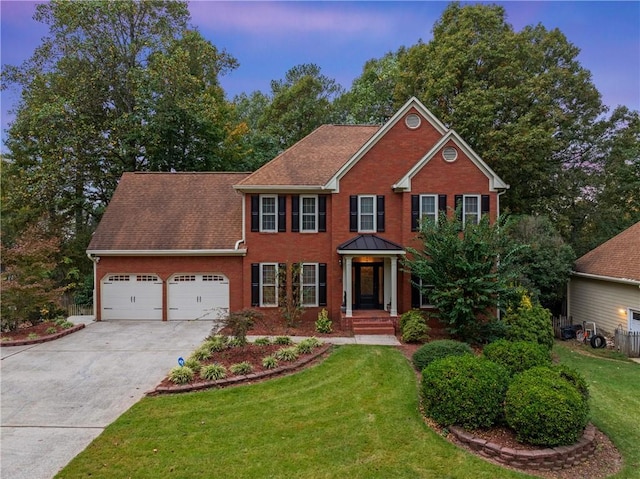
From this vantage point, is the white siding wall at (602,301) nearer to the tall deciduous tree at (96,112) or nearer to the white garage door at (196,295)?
the white garage door at (196,295)

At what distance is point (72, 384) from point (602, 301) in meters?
20.3

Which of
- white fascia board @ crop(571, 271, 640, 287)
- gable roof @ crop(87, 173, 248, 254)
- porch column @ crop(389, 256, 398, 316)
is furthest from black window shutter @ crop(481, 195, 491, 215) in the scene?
gable roof @ crop(87, 173, 248, 254)

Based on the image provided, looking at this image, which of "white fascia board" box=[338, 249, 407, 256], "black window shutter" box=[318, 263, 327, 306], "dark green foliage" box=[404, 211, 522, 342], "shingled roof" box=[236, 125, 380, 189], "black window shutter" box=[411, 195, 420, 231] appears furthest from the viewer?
"black window shutter" box=[318, 263, 327, 306]

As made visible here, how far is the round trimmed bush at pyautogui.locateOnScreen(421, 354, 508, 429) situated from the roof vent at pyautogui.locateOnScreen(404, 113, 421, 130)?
10735 mm

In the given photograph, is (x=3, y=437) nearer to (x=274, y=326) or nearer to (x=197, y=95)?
(x=274, y=326)

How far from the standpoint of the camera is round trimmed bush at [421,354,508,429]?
6840 millimetres

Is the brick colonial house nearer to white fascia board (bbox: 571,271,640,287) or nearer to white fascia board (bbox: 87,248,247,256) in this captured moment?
white fascia board (bbox: 87,248,247,256)

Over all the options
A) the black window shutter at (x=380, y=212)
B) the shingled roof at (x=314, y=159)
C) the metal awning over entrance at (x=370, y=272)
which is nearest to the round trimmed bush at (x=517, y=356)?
the metal awning over entrance at (x=370, y=272)

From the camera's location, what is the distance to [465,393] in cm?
692

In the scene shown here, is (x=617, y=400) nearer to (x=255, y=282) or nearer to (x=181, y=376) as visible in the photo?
(x=181, y=376)

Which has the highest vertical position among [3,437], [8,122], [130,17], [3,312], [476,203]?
[130,17]

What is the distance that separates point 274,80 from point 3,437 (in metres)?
33.3

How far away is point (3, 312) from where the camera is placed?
1299cm

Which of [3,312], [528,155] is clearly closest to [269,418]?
[3,312]
